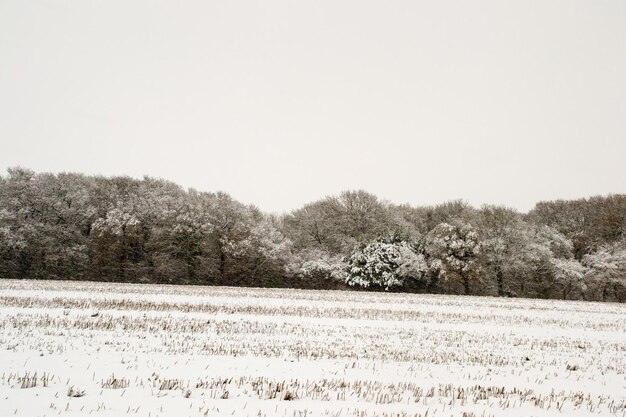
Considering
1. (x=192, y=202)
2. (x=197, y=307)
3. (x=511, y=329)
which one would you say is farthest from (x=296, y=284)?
(x=511, y=329)

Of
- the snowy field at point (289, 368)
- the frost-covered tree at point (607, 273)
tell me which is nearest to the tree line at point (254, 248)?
the frost-covered tree at point (607, 273)

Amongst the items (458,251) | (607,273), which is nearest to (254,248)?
(458,251)

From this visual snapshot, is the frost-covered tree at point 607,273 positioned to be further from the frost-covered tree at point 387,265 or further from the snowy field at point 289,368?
the snowy field at point 289,368

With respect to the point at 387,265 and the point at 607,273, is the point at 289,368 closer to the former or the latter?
the point at 387,265

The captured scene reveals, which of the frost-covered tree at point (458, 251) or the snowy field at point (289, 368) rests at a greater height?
the frost-covered tree at point (458, 251)

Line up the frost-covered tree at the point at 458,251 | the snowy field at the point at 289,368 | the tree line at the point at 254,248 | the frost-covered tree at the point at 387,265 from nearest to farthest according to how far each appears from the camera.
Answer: the snowy field at the point at 289,368 < the frost-covered tree at the point at 458,251 < the tree line at the point at 254,248 < the frost-covered tree at the point at 387,265

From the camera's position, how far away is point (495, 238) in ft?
198

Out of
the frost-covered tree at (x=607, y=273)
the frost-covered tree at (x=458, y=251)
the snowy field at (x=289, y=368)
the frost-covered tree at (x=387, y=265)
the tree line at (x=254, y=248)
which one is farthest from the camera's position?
the frost-covered tree at (x=387, y=265)

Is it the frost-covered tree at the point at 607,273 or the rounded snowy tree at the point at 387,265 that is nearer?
the frost-covered tree at the point at 607,273

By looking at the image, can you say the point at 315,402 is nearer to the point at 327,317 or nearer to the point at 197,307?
the point at 327,317

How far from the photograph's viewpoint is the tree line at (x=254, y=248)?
55406 mm

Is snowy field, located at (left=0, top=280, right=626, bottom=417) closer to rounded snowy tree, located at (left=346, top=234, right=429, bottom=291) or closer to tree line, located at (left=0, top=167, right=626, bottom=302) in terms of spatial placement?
rounded snowy tree, located at (left=346, top=234, right=429, bottom=291)

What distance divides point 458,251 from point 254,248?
27307mm

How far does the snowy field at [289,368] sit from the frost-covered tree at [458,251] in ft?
119
